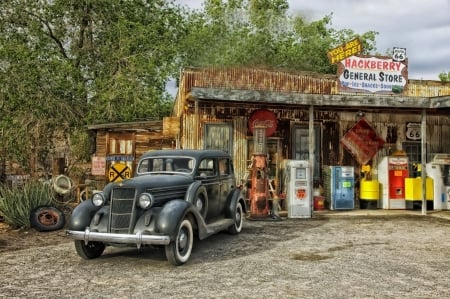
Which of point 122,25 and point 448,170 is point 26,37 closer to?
point 122,25

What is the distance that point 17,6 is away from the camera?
20.4 metres

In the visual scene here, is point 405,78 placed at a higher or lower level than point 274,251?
higher

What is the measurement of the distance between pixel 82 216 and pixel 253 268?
8.90 ft

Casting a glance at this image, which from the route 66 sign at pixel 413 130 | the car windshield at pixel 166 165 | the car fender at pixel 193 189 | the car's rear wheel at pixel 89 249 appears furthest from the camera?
the route 66 sign at pixel 413 130

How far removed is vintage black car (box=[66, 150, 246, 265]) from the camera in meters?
6.17

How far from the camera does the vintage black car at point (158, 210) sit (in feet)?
20.2

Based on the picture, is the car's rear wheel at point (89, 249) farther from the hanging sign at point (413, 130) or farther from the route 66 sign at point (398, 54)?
the hanging sign at point (413, 130)

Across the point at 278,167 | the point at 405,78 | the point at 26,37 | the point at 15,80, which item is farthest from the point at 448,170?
the point at 26,37

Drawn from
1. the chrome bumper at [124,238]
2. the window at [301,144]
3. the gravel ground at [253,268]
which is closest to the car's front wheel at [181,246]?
the gravel ground at [253,268]

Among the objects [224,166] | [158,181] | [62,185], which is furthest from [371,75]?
[62,185]

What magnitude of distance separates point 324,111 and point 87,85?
1211 centimetres

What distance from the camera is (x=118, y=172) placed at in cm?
1373

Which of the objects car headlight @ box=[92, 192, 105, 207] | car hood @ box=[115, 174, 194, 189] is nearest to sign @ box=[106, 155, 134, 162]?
car hood @ box=[115, 174, 194, 189]

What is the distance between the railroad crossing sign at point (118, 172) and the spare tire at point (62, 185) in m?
1.38
